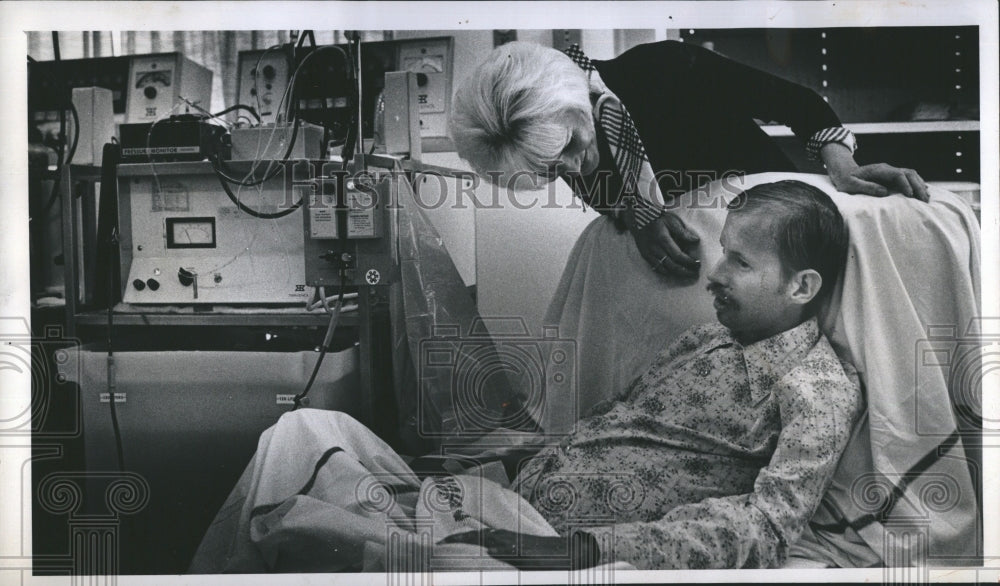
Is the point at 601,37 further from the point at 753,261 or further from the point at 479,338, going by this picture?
the point at 479,338

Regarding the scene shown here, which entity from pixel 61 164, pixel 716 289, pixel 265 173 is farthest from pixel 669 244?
pixel 61 164

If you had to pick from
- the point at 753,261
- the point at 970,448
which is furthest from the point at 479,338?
the point at 970,448

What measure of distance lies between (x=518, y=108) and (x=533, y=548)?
3.61ft

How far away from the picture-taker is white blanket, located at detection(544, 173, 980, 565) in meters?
2.03

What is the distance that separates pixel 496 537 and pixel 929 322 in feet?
4.00

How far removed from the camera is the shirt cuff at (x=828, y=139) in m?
2.07

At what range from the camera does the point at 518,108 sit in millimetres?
2033

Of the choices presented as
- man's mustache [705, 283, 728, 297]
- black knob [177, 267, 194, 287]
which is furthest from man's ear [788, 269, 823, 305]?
black knob [177, 267, 194, 287]

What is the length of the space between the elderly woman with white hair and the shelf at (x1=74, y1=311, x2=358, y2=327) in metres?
0.56

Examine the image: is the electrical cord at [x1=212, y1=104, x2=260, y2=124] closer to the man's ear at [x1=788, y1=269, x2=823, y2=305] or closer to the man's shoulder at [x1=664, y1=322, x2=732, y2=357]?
the man's shoulder at [x1=664, y1=322, x2=732, y2=357]

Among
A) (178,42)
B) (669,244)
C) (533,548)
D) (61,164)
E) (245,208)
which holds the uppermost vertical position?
(178,42)

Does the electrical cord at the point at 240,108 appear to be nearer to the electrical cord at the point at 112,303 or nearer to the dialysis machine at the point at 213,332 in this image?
the dialysis machine at the point at 213,332

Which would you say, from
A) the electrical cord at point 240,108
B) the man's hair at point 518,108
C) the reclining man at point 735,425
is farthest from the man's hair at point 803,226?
the electrical cord at point 240,108

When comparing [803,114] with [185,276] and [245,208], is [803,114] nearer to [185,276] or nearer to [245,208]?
[245,208]
